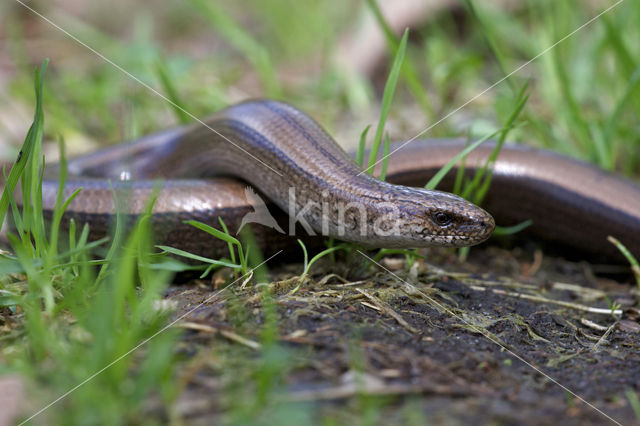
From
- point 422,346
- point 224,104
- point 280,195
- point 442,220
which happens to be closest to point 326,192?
point 280,195

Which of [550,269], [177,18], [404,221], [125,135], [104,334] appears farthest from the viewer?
[177,18]

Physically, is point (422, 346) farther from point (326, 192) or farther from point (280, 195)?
point (280, 195)

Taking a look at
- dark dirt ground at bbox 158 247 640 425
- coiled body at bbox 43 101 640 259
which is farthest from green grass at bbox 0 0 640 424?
coiled body at bbox 43 101 640 259

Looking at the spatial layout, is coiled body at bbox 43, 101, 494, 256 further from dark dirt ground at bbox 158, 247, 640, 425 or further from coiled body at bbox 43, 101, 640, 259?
dark dirt ground at bbox 158, 247, 640, 425

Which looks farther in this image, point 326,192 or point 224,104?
point 224,104

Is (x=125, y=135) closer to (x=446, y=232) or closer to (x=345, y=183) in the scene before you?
(x=345, y=183)

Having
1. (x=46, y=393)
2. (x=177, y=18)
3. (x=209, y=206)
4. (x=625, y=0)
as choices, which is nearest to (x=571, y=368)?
(x=46, y=393)
